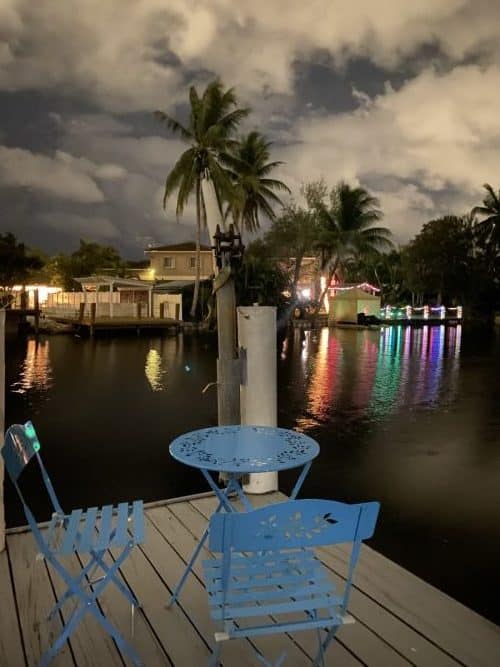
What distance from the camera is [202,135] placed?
92.8ft

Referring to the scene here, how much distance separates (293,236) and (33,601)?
30.5 meters

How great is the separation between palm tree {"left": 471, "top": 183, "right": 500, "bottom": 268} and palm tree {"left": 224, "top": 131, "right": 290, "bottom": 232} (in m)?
23.0

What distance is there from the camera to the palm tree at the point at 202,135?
27.8 m

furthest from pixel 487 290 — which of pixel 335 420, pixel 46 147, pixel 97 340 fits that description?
pixel 46 147

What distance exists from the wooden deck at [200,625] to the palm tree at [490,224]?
4905 centimetres

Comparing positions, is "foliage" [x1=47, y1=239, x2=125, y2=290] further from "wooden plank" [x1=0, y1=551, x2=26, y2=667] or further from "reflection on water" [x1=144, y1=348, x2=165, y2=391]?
"wooden plank" [x1=0, y1=551, x2=26, y2=667]

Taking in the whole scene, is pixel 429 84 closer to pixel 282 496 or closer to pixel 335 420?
pixel 335 420

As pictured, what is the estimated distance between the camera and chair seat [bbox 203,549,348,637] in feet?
5.76

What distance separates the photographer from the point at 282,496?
3.92 meters

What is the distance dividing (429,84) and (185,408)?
39998 millimetres

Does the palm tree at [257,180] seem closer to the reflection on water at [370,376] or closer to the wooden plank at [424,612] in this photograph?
the reflection on water at [370,376]

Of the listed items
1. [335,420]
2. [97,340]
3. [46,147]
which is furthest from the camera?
[46,147]

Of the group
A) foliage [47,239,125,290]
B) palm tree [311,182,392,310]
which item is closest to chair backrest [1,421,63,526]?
palm tree [311,182,392,310]

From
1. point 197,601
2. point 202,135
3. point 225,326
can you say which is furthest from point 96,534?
point 202,135
